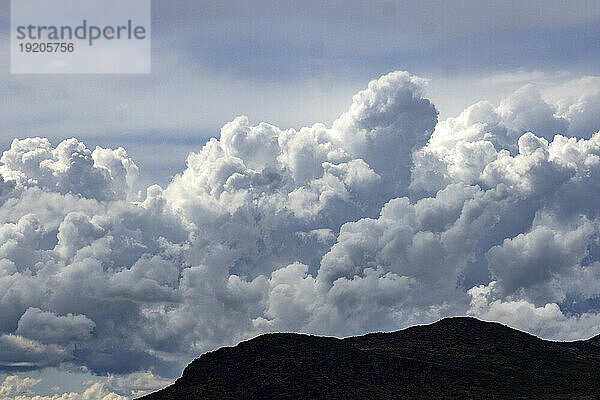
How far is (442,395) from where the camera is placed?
191000 mm

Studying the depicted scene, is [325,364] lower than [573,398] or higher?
higher

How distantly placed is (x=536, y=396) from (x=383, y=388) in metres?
40.9

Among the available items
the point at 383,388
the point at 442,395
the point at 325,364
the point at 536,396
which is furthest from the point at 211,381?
the point at 536,396

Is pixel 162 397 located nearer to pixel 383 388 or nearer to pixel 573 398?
pixel 383 388

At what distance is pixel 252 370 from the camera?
198625mm

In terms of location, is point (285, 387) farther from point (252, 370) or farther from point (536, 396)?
point (536, 396)

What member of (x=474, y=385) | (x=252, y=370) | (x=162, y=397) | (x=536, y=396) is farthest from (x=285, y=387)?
(x=536, y=396)

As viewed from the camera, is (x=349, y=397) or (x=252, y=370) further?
(x=252, y=370)

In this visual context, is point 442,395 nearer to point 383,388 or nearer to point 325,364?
point 383,388

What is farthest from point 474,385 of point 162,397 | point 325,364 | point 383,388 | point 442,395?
point 162,397

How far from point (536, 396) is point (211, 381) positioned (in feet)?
281

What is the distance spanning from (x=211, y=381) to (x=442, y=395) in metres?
60.4

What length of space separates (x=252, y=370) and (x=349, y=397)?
28.6 m

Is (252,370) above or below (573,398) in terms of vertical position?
above
